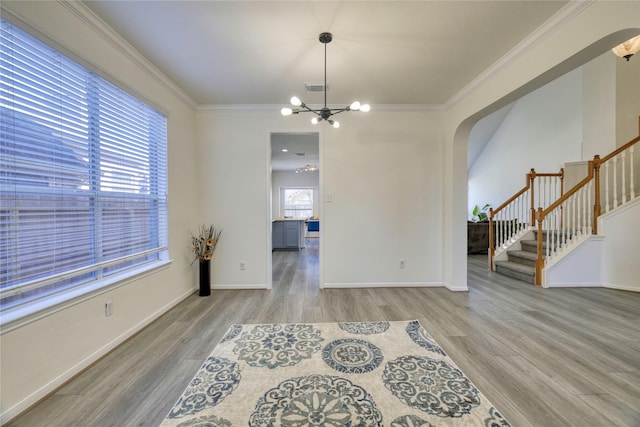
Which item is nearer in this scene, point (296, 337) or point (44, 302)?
point (44, 302)

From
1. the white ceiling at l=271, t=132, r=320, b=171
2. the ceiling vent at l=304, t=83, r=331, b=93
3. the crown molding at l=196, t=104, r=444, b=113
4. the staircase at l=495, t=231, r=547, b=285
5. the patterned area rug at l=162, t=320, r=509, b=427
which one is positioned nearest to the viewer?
the patterned area rug at l=162, t=320, r=509, b=427

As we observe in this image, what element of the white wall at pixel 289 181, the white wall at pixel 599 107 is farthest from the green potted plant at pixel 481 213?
the white wall at pixel 289 181

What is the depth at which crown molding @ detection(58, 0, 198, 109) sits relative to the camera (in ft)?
5.99

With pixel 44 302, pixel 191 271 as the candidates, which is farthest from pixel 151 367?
pixel 191 271

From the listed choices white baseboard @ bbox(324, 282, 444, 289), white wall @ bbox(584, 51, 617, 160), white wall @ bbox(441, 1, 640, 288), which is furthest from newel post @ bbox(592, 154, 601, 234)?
white baseboard @ bbox(324, 282, 444, 289)

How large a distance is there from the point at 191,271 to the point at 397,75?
3.68m

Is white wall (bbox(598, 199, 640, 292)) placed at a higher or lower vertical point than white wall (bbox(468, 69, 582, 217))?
lower

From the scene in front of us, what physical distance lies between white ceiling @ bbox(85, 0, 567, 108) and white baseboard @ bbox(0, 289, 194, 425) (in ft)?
8.71

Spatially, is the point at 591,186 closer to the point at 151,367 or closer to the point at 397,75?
the point at 397,75

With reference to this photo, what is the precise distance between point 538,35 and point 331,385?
10.5 ft

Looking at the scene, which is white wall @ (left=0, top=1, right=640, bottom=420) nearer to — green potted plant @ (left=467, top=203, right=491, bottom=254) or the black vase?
the black vase

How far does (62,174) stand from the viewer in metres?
1.77

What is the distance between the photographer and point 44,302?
1625mm

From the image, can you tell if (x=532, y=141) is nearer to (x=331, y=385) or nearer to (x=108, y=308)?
(x=331, y=385)
